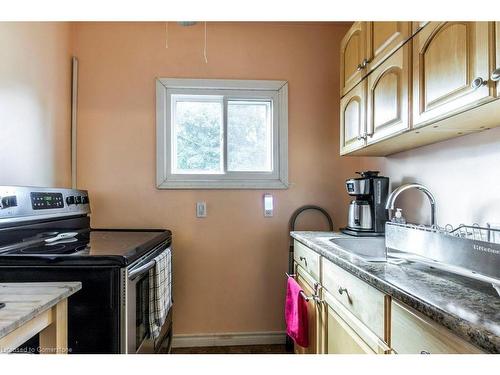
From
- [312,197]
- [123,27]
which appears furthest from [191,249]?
[123,27]

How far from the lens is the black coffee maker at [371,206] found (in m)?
1.75

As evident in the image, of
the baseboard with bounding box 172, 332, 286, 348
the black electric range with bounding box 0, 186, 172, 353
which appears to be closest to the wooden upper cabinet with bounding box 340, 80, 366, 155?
the black electric range with bounding box 0, 186, 172, 353

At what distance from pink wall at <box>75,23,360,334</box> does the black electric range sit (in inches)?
22.2

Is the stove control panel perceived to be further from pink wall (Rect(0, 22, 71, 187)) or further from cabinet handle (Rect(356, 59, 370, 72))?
cabinet handle (Rect(356, 59, 370, 72))

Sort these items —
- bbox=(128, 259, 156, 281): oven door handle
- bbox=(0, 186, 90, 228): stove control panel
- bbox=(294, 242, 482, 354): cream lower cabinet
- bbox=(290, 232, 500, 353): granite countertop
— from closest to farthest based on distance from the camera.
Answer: bbox=(290, 232, 500, 353): granite countertop, bbox=(294, 242, 482, 354): cream lower cabinet, bbox=(128, 259, 156, 281): oven door handle, bbox=(0, 186, 90, 228): stove control panel

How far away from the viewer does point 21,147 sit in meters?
1.64

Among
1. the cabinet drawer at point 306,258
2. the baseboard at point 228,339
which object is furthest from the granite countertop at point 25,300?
the baseboard at point 228,339

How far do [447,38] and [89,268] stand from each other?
5.05ft

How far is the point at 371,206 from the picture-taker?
176 cm

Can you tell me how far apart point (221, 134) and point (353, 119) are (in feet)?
3.26

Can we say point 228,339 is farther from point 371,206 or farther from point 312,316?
point 371,206

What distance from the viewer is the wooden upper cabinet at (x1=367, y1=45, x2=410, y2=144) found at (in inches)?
48.0

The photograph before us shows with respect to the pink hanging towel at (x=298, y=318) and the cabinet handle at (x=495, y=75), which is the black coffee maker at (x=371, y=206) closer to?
the pink hanging towel at (x=298, y=318)

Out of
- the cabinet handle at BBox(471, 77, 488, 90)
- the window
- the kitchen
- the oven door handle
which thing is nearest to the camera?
the cabinet handle at BBox(471, 77, 488, 90)
